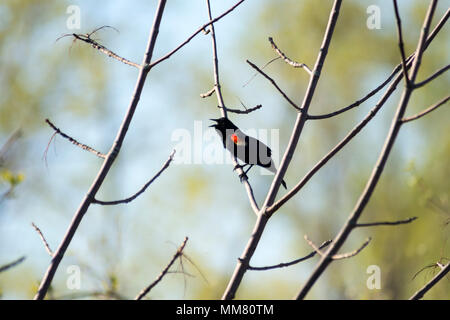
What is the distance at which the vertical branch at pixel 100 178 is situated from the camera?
6.36 feet

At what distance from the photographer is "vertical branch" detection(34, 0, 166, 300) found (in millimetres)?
1939

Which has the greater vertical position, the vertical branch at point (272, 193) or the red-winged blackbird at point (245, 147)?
the red-winged blackbird at point (245, 147)

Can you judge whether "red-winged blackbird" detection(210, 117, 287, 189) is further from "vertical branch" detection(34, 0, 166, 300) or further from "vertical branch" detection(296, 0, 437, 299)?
"vertical branch" detection(296, 0, 437, 299)

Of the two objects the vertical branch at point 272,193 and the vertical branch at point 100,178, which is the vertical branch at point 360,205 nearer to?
the vertical branch at point 272,193

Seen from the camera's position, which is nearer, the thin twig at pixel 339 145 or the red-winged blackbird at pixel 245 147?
the thin twig at pixel 339 145

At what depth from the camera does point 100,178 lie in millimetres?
2084

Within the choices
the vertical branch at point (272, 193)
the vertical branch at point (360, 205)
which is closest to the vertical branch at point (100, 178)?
the vertical branch at point (272, 193)

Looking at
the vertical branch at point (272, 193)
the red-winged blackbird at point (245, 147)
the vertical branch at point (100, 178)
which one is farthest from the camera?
the red-winged blackbird at point (245, 147)

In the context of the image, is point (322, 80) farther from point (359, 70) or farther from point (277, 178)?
point (277, 178)

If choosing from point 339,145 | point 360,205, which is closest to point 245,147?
point 339,145

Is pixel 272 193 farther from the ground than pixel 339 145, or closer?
closer

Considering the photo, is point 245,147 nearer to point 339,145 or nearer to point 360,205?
point 339,145

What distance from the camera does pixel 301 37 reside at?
16.9 m
